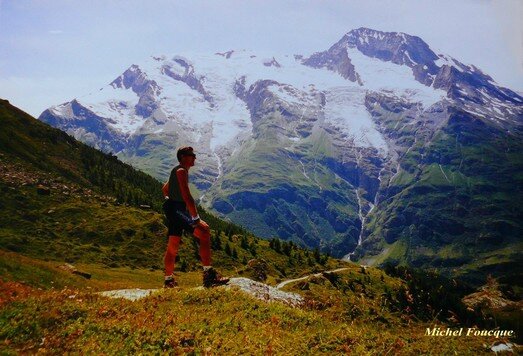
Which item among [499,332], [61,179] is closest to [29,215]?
[61,179]

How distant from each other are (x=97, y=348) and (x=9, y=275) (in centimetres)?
2147

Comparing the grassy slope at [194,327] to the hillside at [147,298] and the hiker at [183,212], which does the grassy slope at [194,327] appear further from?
the hiker at [183,212]

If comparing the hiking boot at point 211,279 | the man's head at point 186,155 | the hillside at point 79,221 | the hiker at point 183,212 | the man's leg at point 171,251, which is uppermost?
the man's head at point 186,155

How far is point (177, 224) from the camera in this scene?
65.8 feet

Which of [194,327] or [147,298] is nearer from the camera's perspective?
[194,327]

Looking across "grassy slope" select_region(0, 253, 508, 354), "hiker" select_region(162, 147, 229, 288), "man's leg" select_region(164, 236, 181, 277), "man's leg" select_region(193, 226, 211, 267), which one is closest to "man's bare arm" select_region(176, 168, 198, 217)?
"hiker" select_region(162, 147, 229, 288)

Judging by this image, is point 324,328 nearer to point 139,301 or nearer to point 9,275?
point 139,301

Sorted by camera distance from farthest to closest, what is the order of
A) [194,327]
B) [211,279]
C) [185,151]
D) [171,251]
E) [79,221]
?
[79,221], [211,279], [171,251], [185,151], [194,327]

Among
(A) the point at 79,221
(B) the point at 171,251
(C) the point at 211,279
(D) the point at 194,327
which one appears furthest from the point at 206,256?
(A) the point at 79,221

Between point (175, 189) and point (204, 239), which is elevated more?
point (175, 189)

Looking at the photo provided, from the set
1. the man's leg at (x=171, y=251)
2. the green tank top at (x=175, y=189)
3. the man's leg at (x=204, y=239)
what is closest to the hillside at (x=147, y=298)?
the man's leg at (x=204, y=239)

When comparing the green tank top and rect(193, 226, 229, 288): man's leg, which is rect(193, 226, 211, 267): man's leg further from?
the green tank top

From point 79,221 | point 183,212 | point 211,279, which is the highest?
point 183,212

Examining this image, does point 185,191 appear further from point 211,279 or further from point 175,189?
point 211,279
